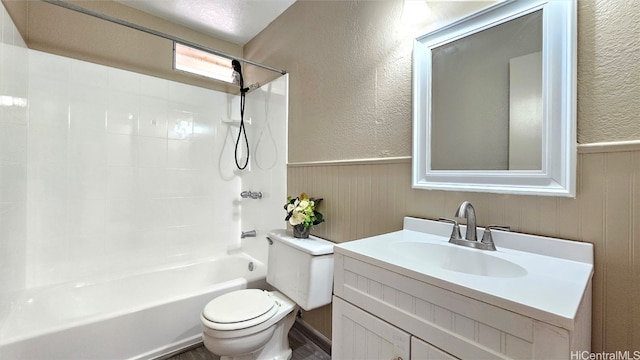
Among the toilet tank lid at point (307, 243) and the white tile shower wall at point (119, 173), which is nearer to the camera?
the toilet tank lid at point (307, 243)

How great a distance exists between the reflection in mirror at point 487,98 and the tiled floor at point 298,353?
1.39 metres

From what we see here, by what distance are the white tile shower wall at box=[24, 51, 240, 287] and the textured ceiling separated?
546mm

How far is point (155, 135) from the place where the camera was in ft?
7.36

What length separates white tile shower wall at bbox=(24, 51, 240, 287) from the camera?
71.7 inches

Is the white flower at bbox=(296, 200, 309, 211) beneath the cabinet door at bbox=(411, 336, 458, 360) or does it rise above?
above

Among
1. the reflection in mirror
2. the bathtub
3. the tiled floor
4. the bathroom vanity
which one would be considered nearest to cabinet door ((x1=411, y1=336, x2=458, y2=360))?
the bathroom vanity

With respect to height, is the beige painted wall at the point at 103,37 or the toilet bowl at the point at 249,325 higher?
the beige painted wall at the point at 103,37

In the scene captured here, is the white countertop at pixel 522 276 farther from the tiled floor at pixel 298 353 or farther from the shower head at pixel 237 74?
the shower head at pixel 237 74

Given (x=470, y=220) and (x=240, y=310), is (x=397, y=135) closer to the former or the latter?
(x=470, y=220)

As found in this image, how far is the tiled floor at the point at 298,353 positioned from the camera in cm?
166

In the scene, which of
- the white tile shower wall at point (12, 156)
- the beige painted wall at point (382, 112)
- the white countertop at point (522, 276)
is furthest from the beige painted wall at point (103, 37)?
the white countertop at point (522, 276)

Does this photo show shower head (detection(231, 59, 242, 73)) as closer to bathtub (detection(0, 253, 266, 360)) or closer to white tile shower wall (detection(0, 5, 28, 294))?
white tile shower wall (detection(0, 5, 28, 294))

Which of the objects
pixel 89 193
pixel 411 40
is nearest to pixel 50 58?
pixel 89 193

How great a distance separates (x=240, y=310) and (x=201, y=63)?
201cm
